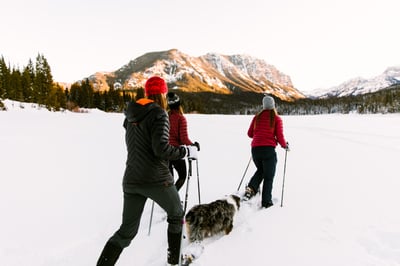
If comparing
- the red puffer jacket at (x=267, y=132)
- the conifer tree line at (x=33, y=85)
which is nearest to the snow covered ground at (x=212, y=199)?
the red puffer jacket at (x=267, y=132)

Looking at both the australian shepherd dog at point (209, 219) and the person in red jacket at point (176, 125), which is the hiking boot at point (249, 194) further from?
the person in red jacket at point (176, 125)

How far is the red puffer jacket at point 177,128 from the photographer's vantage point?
463 cm

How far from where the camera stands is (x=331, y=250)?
3.55m

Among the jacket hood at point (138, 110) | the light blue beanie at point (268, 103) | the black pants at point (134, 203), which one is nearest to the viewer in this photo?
A: the jacket hood at point (138, 110)

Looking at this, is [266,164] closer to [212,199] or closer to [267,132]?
[267,132]

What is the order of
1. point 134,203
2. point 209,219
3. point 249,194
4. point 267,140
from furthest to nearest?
point 249,194
point 267,140
point 209,219
point 134,203

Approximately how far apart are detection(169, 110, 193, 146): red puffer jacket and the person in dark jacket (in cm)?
183

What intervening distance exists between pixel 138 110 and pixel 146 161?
55 centimetres

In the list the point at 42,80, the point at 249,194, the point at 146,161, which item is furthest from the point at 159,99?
the point at 42,80

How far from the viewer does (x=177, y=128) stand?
4641 millimetres

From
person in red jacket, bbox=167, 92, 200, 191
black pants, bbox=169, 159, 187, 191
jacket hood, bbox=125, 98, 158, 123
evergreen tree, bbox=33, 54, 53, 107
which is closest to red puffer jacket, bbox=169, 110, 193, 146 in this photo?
person in red jacket, bbox=167, 92, 200, 191

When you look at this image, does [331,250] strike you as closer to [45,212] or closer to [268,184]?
[268,184]

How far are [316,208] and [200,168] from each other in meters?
4.54

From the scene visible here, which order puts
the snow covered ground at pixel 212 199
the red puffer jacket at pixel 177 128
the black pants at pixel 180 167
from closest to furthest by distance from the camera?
1. the snow covered ground at pixel 212 199
2. the red puffer jacket at pixel 177 128
3. the black pants at pixel 180 167
